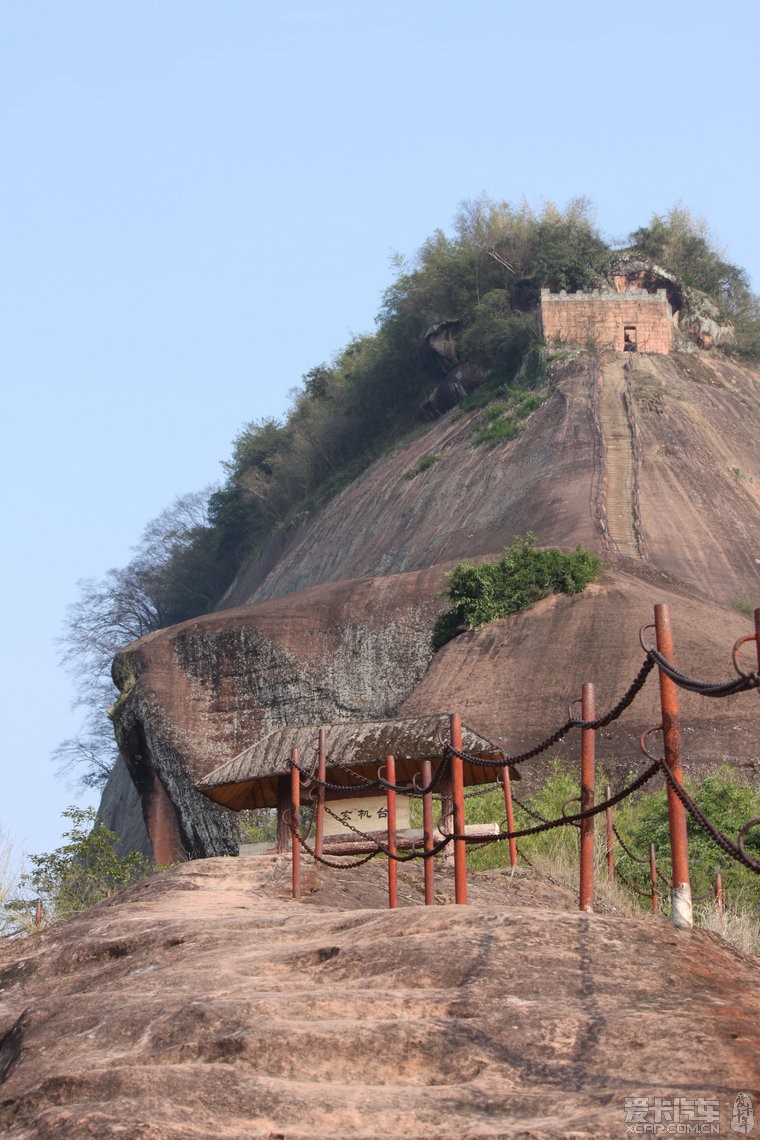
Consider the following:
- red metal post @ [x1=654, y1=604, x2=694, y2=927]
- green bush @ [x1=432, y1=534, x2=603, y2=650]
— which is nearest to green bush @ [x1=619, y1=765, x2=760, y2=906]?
red metal post @ [x1=654, y1=604, x2=694, y2=927]

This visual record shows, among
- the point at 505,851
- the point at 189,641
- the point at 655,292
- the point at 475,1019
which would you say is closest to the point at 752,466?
the point at 655,292

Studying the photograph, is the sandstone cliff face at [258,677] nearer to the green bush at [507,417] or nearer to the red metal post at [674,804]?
the green bush at [507,417]

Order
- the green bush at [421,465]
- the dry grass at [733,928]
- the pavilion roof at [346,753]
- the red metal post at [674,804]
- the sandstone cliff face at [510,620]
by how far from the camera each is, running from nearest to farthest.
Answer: the red metal post at [674,804]
the dry grass at [733,928]
the pavilion roof at [346,753]
the sandstone cliff face at [510,620]
the green bush at [421,465]

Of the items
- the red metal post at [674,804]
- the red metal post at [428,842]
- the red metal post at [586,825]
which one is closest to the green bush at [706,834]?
the red metal post at [428,842]

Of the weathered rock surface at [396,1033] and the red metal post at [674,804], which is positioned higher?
the red metal post at [674,804]

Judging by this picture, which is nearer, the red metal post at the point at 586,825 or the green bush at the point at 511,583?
the red metal post at the point at 586,825

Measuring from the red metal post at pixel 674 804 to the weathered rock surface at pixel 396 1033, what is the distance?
0.23 m

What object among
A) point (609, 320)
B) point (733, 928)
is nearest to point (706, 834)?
point (733, 928)

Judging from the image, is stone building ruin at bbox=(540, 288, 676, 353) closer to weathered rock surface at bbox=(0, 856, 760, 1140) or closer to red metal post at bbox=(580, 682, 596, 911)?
red metal post at bbox=(580, 682, 596, 911)

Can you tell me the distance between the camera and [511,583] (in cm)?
3067

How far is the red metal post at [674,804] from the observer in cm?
711

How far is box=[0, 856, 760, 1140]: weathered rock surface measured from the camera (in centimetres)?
516

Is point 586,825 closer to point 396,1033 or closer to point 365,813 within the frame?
point 396,1033

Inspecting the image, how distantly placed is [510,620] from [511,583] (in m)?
0.88
